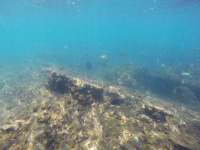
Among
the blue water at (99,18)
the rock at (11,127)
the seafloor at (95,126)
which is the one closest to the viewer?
the seafloor at (95,126)

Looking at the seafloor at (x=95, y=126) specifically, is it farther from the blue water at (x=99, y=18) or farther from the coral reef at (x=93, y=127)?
the blue water at (x=99, y=18)

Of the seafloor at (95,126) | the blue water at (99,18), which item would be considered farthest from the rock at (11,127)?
the blue water at (99,18)

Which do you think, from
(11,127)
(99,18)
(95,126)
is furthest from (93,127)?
(99,18)

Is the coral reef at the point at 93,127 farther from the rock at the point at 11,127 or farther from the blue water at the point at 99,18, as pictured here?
the blue water at the point at 99,18

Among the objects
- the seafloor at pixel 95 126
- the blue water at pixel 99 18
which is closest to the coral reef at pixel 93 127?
the seafloor at pixel 95 126

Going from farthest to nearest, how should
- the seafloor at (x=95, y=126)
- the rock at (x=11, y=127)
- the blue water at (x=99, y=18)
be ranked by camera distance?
the blue water at (x=99, y=18), the rock at (x=11, y=127), the seafloor at (x=95, y=126)

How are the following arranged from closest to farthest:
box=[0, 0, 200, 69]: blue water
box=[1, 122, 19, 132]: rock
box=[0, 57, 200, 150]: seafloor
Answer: box=[0, 57, 200, 150]: seafloor < box=[1, 122, 19, 132]: rock < box=[0, 0, 200, 69]: blue water

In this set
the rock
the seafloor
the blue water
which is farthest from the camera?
the blue water

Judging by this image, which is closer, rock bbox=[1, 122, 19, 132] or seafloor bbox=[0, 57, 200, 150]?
seafloor bbox=[0, 57, 200, 150]

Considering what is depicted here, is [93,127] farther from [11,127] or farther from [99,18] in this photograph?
[99,18]

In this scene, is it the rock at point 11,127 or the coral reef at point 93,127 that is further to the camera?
the rock at point 11,127

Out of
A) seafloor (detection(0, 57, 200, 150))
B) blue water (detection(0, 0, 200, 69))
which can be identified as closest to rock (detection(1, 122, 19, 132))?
seafloor (detection(0, 57, 200, 150))

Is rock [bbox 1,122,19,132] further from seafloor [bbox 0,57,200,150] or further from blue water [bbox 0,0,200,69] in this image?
blue water [bbox 0,0,200,69]

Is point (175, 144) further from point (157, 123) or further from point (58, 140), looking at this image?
point (58, 140)
